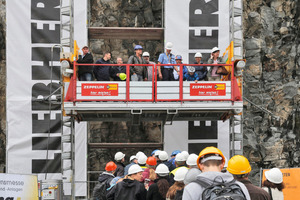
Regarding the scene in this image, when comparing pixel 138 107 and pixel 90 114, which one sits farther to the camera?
pixel 90 114

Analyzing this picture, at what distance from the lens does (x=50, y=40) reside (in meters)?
17.4

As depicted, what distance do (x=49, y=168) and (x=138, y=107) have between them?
5.10m

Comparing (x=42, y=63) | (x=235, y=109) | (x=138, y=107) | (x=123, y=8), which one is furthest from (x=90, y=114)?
(x=123, y=8)

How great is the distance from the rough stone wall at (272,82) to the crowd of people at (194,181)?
39.3 ft

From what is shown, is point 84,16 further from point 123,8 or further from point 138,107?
point 123,8

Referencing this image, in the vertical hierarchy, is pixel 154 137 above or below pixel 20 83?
below

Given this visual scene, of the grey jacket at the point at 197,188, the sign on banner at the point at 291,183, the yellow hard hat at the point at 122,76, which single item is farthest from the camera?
the yellow hard hat at the point at 122,76

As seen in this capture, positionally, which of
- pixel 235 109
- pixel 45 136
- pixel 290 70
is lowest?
pixel 45 136

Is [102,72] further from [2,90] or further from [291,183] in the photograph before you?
[2,90]

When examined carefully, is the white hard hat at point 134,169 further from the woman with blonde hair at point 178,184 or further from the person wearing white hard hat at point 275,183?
the person wearing white hard hat at point 275,183

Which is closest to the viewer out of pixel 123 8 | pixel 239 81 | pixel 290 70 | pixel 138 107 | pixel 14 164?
pixel 138 107

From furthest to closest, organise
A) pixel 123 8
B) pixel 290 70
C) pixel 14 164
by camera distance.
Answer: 1. pixel 123 8
2. pixel 290 70
3. pixel 14 164

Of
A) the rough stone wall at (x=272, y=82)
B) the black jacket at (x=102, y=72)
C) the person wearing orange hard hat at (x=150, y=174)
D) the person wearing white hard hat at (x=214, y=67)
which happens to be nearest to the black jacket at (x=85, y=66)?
the black jacket at (x=102, y=72)

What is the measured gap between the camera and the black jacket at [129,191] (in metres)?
7.53
